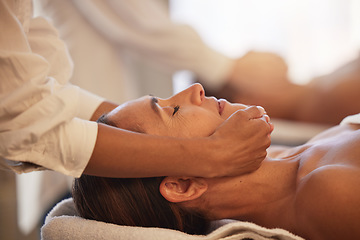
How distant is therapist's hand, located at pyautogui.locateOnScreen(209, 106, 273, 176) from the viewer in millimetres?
1018

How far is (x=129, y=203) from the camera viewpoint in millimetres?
1146

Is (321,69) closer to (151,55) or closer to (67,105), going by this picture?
(151,55)

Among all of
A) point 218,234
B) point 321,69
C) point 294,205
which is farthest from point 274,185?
point 321,69

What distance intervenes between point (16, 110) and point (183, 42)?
4.98 ft

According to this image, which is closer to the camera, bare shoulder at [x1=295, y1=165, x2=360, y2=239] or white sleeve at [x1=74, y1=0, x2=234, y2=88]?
bare shoulder at [x1=295, y1=165, x2=360, y2=239]

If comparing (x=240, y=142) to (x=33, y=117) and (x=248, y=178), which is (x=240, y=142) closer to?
(x=248, y=178)

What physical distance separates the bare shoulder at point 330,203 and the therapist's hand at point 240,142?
0.16 m

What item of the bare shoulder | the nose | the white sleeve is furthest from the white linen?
the bare shoulder

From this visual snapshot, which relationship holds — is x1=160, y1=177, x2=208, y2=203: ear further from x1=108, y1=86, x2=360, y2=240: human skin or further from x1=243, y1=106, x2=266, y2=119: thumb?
x1=243, y1=106, x2=266, y2=119: thumb

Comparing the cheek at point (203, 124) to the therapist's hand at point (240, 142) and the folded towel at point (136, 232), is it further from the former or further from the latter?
the folded towel at point (136, 232)

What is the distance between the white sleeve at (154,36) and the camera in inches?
88.5

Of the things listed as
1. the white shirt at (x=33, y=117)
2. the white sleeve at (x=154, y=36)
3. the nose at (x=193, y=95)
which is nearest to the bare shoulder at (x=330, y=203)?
the nose at (x=193, y=95)

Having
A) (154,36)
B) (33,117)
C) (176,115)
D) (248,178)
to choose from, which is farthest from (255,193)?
(154,36)

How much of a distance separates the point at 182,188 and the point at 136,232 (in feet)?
0.61
